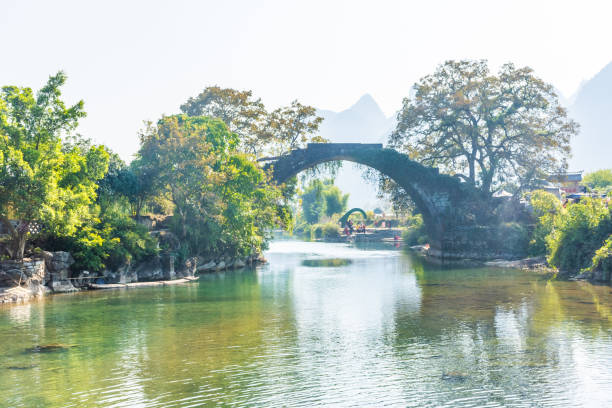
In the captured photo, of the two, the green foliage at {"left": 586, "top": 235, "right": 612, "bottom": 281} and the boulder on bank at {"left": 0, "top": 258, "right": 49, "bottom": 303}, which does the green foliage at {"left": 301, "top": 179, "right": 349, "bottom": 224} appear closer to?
the green foliage at {"left": 586, "top": 235, "right": 612, "bottom": 281}

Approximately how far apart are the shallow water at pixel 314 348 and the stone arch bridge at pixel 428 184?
20576 millimetres

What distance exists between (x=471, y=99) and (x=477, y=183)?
8.62 metres

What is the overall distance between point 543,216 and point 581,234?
367 inches

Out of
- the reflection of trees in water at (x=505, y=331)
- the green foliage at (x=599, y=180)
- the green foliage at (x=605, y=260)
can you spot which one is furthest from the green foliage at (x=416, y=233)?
the reflection of trees in water at (x=505, y=331)

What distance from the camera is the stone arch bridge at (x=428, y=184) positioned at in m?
49.4

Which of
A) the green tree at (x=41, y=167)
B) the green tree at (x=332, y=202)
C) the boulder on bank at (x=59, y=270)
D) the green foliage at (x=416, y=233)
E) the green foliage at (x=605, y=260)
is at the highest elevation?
the green tree at (x=332, y=202)

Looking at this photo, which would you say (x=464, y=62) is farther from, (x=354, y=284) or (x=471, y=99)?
(x=354, y=284)

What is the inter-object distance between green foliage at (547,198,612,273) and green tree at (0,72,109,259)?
82.2ft

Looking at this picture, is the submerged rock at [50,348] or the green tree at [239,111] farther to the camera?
the green tree at [239,111]

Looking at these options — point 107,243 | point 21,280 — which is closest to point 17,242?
point 21,280

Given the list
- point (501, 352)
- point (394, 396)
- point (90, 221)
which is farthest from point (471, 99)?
point (394, 396)

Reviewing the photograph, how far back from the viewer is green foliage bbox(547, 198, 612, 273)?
104 ft

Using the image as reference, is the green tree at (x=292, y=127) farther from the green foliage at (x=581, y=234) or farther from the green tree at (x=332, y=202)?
the green tree at (x=332, y=202)

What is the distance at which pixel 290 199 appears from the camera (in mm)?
50812
